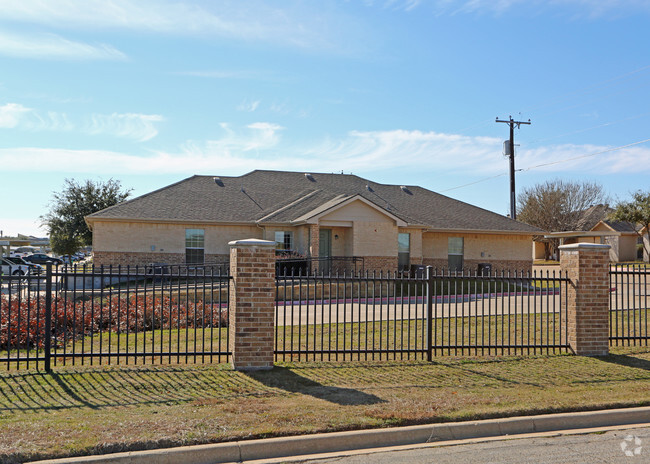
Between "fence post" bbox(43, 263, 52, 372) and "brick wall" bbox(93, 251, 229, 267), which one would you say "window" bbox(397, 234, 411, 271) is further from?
"fence post" bbox(43, 263, 52, 372)

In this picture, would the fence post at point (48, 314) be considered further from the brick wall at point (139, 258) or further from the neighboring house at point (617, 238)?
the neighboring house at point (617, 238)

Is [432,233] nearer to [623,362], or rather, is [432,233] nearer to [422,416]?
[623,362]

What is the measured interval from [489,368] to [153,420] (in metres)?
5.64

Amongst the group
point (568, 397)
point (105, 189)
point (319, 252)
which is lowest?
point (568, 397)

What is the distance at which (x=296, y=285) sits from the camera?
68.0ft

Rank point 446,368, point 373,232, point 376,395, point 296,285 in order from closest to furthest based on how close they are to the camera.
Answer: point 376,395, point 446,368, point 296,285, point 373,232

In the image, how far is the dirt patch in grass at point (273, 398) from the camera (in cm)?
599

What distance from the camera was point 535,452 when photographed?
6.04 metres

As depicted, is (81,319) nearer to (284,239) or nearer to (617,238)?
(284,239)

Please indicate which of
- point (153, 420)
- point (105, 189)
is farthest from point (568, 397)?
point (105, 189)

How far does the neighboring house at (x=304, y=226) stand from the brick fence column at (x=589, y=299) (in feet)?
51.4

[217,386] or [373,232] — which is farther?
[373,232]

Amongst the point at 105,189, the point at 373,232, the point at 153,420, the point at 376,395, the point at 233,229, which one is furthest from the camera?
the point at 105,189

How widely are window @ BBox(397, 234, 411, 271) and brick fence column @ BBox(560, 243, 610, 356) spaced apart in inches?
719
